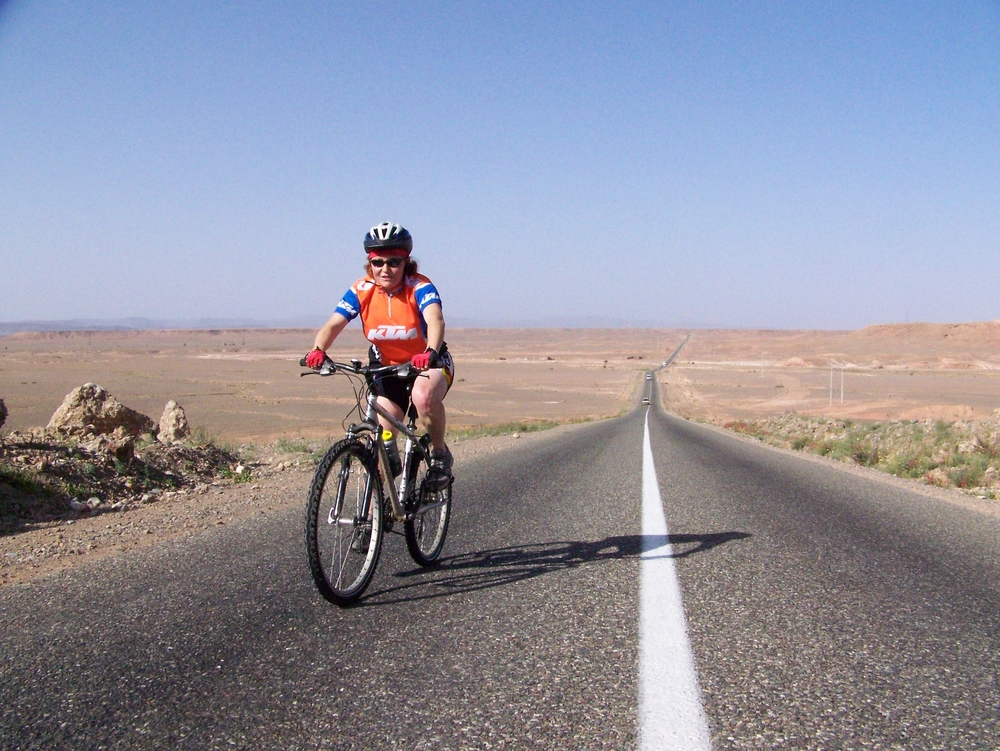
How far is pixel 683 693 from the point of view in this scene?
9.33 feet

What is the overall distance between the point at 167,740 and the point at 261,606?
1369mm

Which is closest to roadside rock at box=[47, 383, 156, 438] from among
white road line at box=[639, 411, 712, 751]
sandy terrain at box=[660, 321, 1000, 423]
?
white road line at box=[639, 411, 712, 751]

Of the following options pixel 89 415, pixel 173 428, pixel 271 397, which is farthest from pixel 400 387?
pixel 271 397

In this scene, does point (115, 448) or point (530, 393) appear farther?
point (530, 393)

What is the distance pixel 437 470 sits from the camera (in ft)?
15.7

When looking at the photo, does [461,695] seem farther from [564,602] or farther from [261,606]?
[261,606]

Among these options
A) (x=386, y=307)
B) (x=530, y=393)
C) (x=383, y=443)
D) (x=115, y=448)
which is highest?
(x=386, y=307)

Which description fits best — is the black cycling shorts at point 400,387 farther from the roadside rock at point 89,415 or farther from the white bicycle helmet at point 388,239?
the roadside rock at point 89,415

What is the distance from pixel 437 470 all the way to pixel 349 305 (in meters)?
1.18

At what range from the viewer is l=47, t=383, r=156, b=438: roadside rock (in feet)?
36.7

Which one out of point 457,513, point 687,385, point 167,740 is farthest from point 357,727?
point 687,385

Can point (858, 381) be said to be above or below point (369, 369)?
below

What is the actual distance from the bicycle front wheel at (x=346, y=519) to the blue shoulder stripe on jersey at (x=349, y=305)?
793 millimetres

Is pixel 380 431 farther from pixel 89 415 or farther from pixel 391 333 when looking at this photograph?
pixel 89 415
